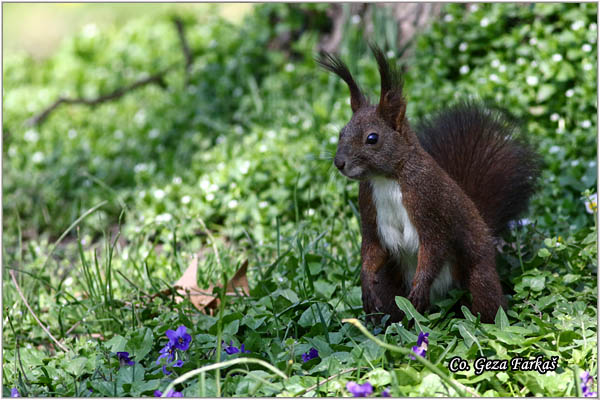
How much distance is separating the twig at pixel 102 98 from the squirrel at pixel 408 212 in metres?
3.59

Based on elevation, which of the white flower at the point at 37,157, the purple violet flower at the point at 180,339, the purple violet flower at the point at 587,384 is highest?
the white flower at the point at 37,157

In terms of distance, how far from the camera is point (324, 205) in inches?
148

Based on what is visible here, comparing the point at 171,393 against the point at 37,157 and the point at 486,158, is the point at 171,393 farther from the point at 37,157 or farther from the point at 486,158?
the point at 37,157

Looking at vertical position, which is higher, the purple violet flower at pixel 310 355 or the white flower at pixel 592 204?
the white flower at pixel 592 204

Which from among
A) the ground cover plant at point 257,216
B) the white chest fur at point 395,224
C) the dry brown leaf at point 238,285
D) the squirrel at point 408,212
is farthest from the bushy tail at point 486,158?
the dry brown leaf at point 238,285

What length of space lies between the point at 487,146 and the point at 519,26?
211 cm

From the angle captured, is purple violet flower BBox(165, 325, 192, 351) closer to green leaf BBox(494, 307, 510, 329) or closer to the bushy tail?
green leaf BBox(494, 307, 510, 329)

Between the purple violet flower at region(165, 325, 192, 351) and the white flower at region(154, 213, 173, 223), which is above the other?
the white flower at region(154, 213, 173, 223)

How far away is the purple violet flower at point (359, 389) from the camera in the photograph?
1.96 metres

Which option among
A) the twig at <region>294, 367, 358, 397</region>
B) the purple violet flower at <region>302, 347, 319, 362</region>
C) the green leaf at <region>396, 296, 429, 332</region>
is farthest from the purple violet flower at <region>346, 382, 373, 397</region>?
the green leaf at <region>396, 296, 429, 332</region>

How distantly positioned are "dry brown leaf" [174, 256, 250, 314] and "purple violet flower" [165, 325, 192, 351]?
50 centimetres

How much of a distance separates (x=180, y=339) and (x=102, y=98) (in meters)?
3.94

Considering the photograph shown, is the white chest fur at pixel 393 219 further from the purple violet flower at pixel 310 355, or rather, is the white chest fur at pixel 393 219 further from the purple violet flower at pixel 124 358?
the purple violet flower at pixel 124 358

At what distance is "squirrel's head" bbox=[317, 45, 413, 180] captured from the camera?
2.44m
